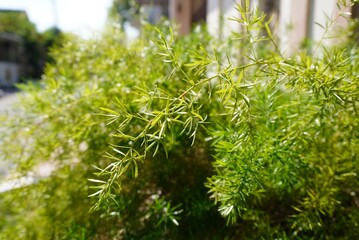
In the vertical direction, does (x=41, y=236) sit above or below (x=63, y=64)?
below

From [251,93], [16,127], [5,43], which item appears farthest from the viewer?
[5,43]

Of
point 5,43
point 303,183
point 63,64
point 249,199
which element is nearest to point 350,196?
point 303,183

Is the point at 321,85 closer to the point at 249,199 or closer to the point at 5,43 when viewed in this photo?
the point at 249,199

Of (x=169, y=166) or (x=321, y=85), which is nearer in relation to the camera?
(x=321, y=85)

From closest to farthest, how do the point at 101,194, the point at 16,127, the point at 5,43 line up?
the point at 101,194 < the point at 16,127 < the point at 5,43

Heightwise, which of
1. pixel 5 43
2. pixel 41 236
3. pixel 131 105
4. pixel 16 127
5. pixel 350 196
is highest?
pixel 131 105

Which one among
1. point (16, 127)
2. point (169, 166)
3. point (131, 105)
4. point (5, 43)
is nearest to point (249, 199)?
point (169, 166)
